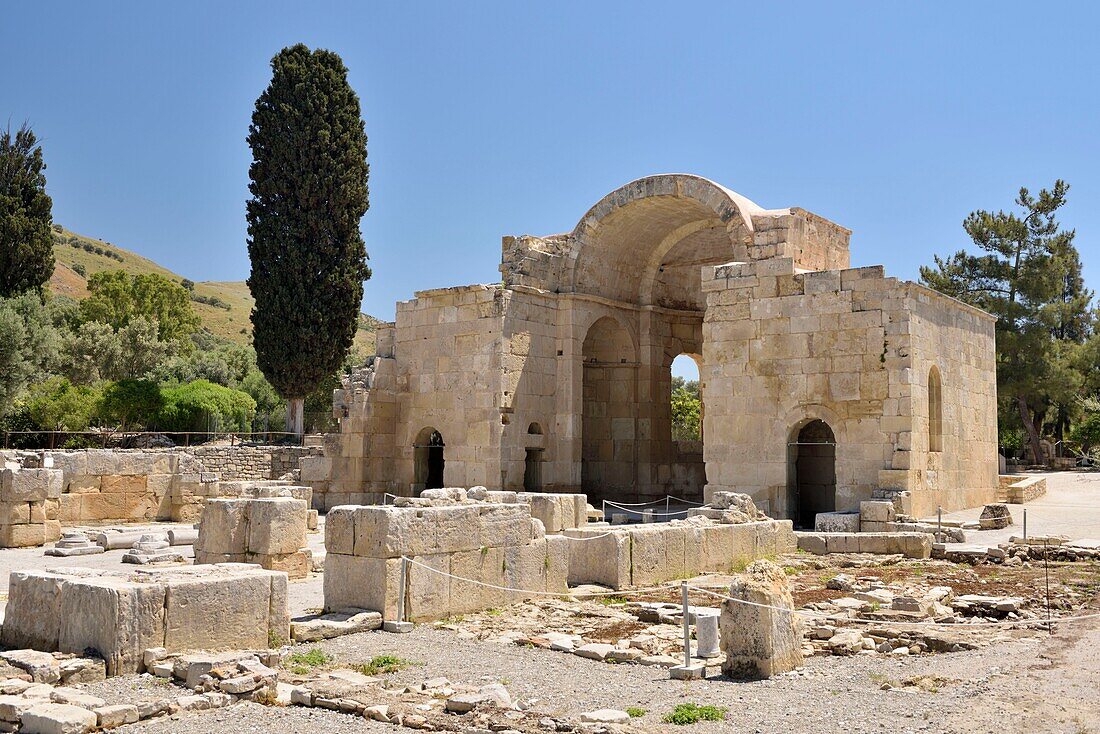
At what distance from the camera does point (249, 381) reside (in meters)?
46.0

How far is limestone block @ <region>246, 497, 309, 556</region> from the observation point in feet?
36.7

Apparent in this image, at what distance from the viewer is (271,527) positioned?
11.2 m

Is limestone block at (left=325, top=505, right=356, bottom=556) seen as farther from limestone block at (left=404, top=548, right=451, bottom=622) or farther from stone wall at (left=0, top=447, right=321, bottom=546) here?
stone wall at (left=0, top=447, right=321, bottom=546)

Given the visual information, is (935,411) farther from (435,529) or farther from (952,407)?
(435,529)

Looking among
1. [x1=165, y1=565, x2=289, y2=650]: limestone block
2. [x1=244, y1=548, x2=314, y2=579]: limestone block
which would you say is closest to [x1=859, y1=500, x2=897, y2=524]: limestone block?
[x1=244, y1=548, x2=314, y2=579]: limestone block

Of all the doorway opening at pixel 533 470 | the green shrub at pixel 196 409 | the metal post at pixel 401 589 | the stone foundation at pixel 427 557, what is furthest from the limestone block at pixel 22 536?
the green shrub at pixel 196 409

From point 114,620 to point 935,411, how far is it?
51.7ft

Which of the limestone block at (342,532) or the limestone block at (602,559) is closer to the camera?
the limestone block at (342,532)

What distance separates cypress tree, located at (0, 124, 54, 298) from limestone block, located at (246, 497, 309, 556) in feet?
87.0

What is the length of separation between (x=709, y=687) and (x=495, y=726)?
1721 mm

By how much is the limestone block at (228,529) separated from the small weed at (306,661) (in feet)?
12.6

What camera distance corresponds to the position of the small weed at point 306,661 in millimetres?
7234

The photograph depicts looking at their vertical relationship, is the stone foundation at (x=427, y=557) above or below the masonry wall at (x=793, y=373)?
below

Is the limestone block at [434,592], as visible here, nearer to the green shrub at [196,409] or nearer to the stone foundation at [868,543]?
the stone foundation at [868,543]
